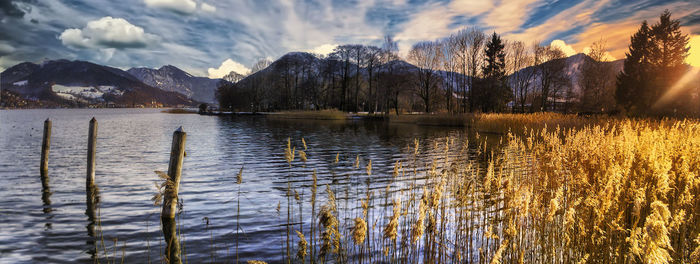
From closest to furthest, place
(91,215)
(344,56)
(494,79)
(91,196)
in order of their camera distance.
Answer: (91,215)
(91,196)
(494,79)
(344,56)

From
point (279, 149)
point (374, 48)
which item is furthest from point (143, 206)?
point (374, 48)

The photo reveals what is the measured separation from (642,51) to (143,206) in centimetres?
6391

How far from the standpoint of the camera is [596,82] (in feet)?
214

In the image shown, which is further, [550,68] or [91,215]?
[550,68]

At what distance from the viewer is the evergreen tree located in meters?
62.0

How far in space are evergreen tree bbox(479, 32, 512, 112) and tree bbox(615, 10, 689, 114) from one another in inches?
676

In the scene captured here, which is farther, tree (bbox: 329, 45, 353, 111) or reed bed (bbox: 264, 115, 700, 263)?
tree (bbox: 329, 45, 353, 111)

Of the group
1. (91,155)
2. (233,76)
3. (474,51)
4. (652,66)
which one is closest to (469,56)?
(474,51)

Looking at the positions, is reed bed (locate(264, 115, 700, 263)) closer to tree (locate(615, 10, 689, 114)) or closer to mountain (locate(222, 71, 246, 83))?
tree (locate(615, 10, 689, 114))

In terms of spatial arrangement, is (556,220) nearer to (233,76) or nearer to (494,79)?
(494,79)

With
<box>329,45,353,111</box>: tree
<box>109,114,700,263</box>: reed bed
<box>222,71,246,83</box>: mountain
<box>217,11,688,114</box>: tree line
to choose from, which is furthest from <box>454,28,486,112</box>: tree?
<box>222,71,246,83</box>: mountain

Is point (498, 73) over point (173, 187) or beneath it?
over

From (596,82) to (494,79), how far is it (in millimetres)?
19379

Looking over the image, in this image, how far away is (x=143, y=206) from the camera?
36.4 feet
